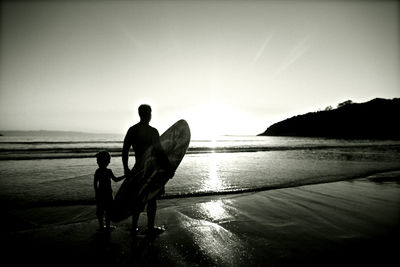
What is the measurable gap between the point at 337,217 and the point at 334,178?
565 centimetres

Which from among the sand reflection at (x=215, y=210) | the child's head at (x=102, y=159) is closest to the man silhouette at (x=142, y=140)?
the child's head at (x=102, y=159)

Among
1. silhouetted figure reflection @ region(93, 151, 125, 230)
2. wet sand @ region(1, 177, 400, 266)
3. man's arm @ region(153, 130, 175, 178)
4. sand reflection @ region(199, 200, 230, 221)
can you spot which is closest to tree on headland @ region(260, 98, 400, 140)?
wet sand @ region(1, 177, 400, 266)

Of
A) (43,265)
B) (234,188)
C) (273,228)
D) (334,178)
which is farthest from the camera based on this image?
(334,178)

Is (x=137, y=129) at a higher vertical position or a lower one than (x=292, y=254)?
higher

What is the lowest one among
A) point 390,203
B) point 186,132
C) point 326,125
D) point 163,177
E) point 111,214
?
point 390,203

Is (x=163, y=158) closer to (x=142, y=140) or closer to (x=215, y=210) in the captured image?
(x=142, y=140)

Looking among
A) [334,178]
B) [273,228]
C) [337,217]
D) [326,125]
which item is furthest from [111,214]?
[326,125]

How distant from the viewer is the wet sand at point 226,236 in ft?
9.88

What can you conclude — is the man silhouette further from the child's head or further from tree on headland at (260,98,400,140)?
tree on headland at (260,98,400,140)

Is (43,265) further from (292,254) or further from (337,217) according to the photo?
(337,217)

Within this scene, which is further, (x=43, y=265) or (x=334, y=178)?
(x=334, y=178)

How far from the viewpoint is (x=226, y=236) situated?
3721mm

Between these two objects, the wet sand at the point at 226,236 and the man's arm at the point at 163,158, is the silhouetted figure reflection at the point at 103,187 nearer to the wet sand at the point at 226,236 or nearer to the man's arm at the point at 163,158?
the wet sand at the point at 226,236

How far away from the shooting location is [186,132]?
4.32 meters
